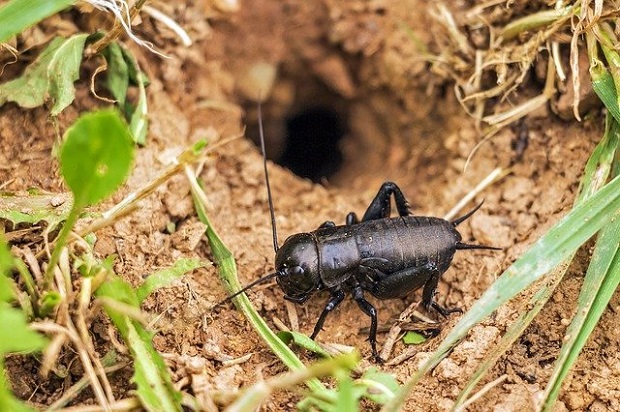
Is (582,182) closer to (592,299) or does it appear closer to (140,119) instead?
(592,299)

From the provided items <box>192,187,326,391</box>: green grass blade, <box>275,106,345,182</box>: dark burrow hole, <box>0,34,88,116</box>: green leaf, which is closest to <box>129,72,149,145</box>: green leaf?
<box>0,34,88,116</box>: green leaf

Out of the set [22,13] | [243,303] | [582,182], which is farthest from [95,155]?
[582,182]

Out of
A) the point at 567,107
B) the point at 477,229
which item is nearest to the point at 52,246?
the point at 477,229

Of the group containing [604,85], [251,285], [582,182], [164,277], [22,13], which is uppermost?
[22,13]

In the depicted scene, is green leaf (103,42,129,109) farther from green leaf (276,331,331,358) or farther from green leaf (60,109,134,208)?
green leaf (276,331,331,358)

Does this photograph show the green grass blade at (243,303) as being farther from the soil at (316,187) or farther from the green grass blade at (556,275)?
the green grass blade at (556,275)

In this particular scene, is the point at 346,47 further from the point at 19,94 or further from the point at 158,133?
the point at 19,94

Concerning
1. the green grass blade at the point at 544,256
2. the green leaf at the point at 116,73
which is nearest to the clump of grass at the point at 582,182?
the green grass blade at the point at 544,256
